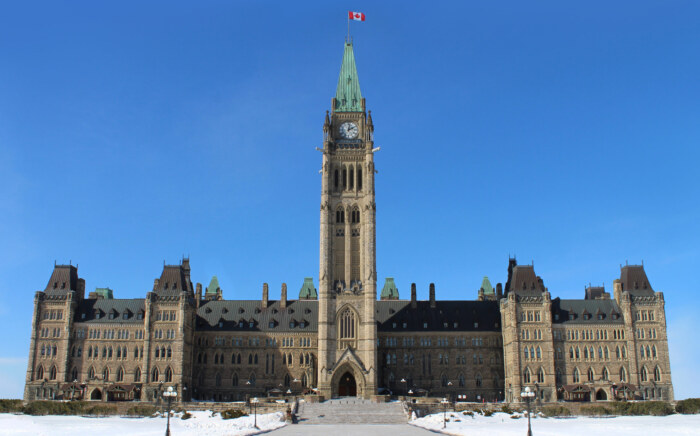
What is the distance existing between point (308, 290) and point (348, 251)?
3871cm

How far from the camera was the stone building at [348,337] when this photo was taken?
101 metres

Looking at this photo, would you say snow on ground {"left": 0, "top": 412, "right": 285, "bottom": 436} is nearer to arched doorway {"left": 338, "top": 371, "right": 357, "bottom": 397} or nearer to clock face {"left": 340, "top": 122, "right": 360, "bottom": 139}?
arched doorway {"left": 338, "top": 371, "right": 357, "bottom": 397}

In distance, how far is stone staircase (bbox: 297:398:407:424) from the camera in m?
76.8

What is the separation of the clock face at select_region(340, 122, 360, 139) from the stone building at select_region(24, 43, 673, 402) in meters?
0.17

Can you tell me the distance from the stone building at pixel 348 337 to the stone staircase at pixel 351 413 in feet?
33.9

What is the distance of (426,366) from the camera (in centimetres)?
11062

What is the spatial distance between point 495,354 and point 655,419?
35.3 meters

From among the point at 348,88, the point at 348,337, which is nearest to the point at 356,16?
the point at 348,88

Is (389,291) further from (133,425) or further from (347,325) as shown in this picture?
(133,425)

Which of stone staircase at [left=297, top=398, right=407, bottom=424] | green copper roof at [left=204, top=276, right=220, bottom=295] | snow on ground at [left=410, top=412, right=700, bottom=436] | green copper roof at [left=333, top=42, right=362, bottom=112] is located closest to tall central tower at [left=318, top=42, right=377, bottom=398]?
green copper roof at [left=333, top=42, right=362, bottom=112]

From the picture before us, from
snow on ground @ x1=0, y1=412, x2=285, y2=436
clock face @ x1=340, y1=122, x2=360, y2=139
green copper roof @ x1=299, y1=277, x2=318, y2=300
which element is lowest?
snow on ground @ x1=0, y1=412, x2=285, y2=436

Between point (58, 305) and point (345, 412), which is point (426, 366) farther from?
point (58, 305)

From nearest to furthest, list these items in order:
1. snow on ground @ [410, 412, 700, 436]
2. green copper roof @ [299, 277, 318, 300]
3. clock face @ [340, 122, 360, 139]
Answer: snow on ground @ [410, 412, 700, 436] → clock face @ [340, 122, 360, 139] → green copper roof @ [299, 277, 318, 300]

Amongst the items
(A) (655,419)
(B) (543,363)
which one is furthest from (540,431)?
(B) (543,363)
